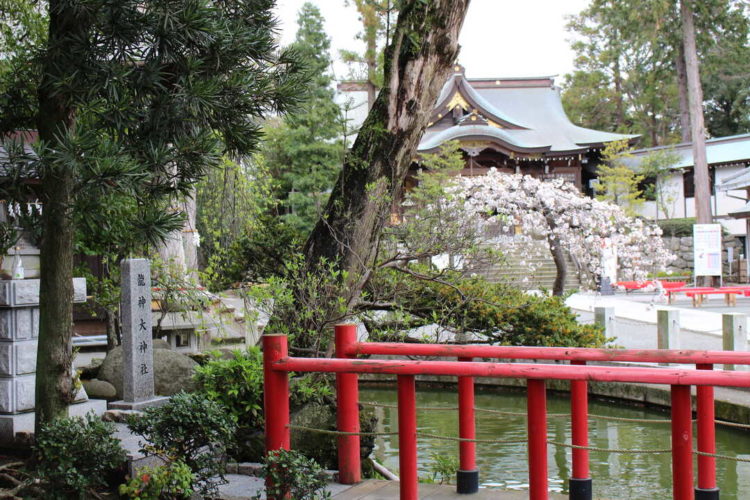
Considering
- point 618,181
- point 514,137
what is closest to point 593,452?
point 618,181

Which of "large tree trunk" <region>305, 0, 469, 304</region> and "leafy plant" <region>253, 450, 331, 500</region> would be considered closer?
"leafy plant" <region>253, 450, 331, 500</region>

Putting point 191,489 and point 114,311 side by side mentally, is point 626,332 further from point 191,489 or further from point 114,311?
point 191,489

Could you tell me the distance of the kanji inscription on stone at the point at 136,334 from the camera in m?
5.98

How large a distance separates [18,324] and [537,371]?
3854 millimetres

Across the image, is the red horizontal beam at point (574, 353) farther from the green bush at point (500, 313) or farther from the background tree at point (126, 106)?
the green bush at point (500, 313)

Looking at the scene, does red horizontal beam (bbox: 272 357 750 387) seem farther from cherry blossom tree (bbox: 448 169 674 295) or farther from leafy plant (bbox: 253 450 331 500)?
cherry blossom tree (bbox: 448 169 674 295)

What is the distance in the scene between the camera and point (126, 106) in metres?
3.93

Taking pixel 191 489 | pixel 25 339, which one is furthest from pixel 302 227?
pixel 191 489

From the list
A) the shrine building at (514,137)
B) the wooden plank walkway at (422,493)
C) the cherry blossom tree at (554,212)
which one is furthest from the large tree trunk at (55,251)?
the shrine building at (514,137)

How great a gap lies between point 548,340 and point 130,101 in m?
6.12

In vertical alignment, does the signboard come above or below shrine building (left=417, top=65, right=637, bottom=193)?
below

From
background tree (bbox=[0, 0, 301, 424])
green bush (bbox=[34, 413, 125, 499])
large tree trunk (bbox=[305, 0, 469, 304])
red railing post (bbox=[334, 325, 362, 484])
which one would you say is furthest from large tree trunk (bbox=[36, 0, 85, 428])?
large tree trunk (bbox=[305, 0, 469, 304])

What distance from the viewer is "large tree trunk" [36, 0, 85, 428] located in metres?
4.00

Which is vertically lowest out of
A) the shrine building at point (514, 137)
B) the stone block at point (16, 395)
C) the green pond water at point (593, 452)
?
the green pond water at point (593, 452)
